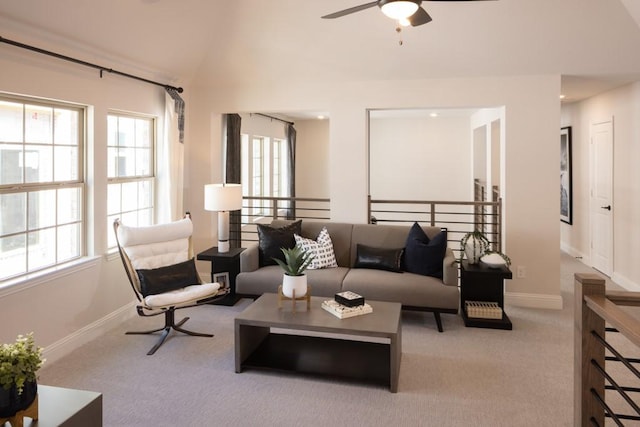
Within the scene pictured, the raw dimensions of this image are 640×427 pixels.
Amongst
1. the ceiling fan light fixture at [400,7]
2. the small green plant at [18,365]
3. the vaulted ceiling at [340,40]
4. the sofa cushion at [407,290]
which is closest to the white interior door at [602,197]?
the vaulted ceiling at [340,40]

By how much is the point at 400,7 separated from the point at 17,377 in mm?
2627

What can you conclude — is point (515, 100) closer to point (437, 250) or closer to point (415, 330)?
point (437, 250)

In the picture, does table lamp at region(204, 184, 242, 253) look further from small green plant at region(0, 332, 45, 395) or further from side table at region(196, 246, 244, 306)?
small green plant at region(0, 332, 45, 395)

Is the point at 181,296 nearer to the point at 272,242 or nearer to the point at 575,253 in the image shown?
the point at 272,242

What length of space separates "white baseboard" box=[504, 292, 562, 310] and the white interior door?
1909 millimetres

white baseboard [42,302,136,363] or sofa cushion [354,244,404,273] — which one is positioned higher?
sofa cushion [354,244,404,273]

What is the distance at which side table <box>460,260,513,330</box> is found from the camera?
4469 millimetres

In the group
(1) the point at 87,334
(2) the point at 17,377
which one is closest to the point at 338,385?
(2) the point at 17,377

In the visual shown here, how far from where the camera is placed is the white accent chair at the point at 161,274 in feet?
13.0

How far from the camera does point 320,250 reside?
491 cm

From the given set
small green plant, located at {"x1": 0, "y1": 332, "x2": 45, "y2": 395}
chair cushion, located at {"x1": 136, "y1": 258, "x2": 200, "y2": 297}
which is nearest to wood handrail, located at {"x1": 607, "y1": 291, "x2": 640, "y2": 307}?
small green plant, located at {"x1": 0, "y1": 332, "x2": 45, "y2": 395}

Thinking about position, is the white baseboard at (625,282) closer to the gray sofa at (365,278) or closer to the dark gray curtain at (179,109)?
the gray sofa at (365,278)

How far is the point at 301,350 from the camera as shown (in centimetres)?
366

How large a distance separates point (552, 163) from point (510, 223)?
30.1 inches
